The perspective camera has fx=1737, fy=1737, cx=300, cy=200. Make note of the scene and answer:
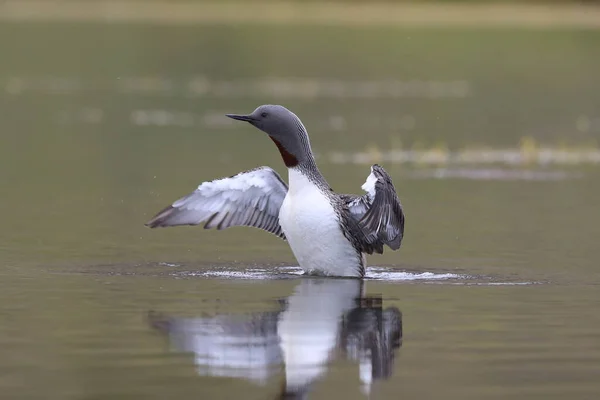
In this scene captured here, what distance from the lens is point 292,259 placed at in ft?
43.5

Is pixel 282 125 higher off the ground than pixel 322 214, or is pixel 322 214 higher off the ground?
pixel 282 125

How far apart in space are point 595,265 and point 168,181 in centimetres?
719

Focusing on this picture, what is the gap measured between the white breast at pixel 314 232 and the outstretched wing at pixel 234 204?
26.6 inches

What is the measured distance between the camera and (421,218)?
1602cm

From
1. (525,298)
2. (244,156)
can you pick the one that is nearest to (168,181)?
(244,156)

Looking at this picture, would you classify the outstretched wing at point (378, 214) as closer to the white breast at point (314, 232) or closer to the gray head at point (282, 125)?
the white breast at point (314, 232)

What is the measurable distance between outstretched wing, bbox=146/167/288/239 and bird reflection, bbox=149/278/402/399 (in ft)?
6.40

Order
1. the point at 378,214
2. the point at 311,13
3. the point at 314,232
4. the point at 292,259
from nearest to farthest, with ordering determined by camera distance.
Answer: the point at 378,214, the point at 314,232, the point at 292,259, the point at 311,13

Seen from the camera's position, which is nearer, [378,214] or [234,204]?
[378,214]

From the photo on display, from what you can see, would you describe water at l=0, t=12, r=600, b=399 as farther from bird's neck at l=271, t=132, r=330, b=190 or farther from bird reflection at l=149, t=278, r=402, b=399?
bird's neck at l=271, t=132, r=330, b=190

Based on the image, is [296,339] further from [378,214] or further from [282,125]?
[282,125]

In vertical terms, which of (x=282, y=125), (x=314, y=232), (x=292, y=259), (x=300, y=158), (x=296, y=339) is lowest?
(x=296, y=339)

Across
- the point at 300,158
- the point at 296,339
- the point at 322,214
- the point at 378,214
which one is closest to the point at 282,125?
the point at 300,158

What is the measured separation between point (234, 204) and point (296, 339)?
379 cm
